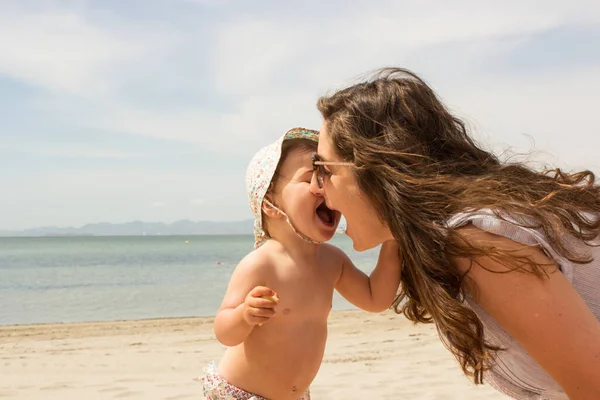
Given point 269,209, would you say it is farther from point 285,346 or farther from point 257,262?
point 285,346

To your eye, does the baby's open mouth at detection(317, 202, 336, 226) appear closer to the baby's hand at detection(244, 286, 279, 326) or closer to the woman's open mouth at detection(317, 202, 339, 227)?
the woman's open mouth at detection(317, 202, 339, 227)

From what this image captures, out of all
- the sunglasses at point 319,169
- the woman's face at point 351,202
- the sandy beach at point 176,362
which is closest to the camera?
the woman's face at point 351,202

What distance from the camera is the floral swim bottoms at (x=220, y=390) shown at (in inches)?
125

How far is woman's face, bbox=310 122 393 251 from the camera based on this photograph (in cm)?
257

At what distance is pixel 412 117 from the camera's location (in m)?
2.49

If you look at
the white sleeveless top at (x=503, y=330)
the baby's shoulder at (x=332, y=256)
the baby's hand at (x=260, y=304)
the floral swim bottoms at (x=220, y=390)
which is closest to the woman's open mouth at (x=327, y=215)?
the baby's shoulder at (x=332, y=256)

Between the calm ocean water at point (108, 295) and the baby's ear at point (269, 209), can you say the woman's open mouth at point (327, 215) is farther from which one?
the calm ocean water at point (108, 295)

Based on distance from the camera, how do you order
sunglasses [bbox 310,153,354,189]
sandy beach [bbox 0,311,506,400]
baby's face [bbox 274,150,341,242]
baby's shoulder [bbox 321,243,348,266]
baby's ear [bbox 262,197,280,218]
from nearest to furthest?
sunglasses [bbox 310,153,354,189]
baby's face [bbox 274,150,341,242]
baby's ear [bbox 262,197,280,218]
baby's shoulder [bbox 321,243,348,266]
sandy beach [bbox 0,311,506,400]

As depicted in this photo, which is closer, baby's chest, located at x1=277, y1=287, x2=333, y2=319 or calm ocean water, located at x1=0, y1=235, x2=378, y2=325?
baby's chest, located at x1=277, y1=287, x2=333, y2=319

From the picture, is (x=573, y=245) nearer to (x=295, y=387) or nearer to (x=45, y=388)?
(x=295, y=387)

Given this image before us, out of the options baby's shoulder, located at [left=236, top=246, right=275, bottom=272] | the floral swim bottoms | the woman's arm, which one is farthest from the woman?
the floral swim bottoms

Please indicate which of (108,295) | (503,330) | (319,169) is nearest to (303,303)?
(319,169)

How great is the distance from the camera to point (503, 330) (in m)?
2.34

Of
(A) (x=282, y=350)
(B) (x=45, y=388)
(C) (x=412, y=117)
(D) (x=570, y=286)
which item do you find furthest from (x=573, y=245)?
(B) (x=45, y=388)
